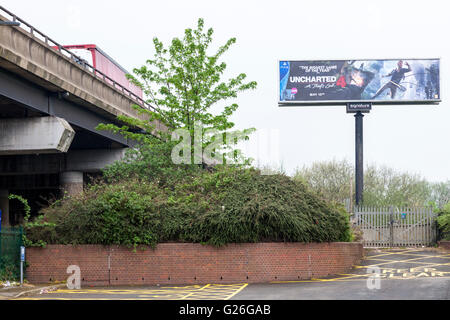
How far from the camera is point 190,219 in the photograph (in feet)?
64.4

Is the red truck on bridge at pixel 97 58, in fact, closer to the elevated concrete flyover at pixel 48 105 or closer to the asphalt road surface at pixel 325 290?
the elevated concrete flyover at pixel 48 105

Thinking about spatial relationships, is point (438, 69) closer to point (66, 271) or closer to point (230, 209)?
point (230, 209)

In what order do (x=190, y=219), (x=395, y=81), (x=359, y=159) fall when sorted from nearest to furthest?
(x=190, y=219) < (x=359, y=159) < (x=395, y=81)

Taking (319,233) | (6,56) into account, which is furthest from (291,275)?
(6,56)

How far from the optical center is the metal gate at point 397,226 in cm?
3052

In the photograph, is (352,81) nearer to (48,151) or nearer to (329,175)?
(329,175)

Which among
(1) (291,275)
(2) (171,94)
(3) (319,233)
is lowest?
(1) (291,275)

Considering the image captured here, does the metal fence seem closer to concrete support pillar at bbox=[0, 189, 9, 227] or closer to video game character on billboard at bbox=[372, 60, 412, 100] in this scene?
concrete support pillar at bbox=[0, 189, 9, 227]

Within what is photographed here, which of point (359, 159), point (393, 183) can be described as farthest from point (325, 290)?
point (393, 183)

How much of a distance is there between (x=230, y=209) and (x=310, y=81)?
75.8ft

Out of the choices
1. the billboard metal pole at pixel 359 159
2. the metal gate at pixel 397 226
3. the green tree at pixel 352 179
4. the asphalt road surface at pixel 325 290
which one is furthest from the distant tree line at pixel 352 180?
the asphalt road surface at pixel 325 290

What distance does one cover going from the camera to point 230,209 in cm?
1953

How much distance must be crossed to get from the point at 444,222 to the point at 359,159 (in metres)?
10.7

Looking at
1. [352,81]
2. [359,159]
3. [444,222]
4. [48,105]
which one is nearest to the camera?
[48,105]
